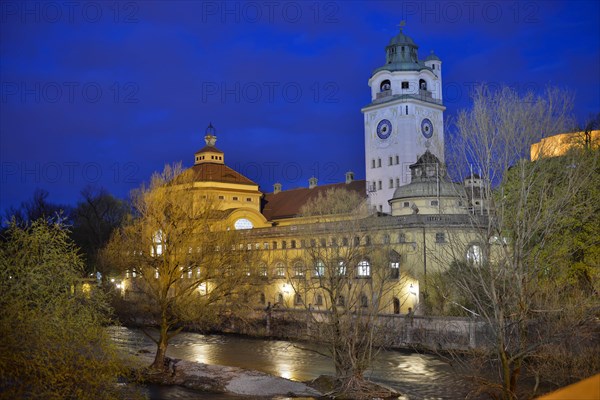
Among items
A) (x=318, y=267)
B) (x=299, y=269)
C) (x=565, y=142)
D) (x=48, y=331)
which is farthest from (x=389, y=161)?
(x=48, y=331)

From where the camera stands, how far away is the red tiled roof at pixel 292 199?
71438 millimetres

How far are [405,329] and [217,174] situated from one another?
118 ft

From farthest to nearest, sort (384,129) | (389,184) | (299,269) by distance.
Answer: (384,129) < (389,184) < (299,269)

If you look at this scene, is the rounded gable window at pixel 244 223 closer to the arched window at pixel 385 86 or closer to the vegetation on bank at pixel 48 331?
the arched window at pixel 385 86

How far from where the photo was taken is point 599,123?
137 feet

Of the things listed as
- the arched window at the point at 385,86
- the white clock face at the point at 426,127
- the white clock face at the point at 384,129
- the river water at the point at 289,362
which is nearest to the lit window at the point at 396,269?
the river water at the point at 289,362

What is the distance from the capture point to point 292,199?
2980 inches

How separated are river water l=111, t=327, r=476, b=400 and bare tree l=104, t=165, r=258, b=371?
3.37m

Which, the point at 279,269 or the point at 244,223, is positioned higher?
the point at 244,223

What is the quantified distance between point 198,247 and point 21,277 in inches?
721

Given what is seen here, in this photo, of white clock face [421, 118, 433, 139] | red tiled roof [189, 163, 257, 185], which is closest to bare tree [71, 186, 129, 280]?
red tiled roof [189, 163, 257, 185]

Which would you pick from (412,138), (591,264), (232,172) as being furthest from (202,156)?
(591,264)

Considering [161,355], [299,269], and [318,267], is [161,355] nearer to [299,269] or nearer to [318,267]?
[318,267]

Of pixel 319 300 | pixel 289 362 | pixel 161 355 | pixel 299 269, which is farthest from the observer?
pixel 319 300
